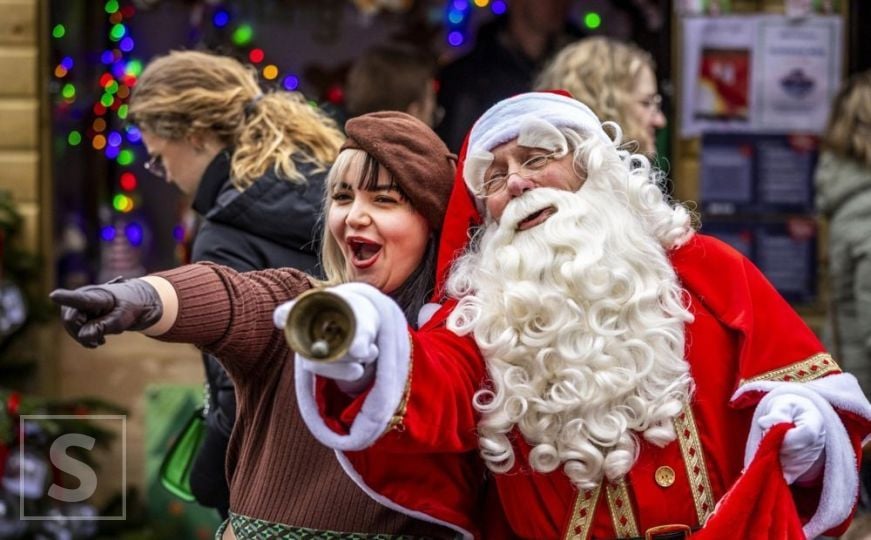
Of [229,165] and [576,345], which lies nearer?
[576,345]

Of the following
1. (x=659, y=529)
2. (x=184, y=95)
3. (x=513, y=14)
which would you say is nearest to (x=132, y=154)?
(x=513, y=14)

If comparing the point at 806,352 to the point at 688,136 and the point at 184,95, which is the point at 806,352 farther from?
the point at 688,136

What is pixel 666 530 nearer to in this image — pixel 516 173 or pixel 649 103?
pixel 516 173

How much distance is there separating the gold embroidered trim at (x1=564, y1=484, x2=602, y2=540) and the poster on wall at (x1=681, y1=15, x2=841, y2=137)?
11.4ft

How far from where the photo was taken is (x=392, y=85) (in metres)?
4.73

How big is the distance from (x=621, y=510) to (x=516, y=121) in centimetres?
75

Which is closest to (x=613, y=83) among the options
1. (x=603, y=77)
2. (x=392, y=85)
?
(x=603, y=77)

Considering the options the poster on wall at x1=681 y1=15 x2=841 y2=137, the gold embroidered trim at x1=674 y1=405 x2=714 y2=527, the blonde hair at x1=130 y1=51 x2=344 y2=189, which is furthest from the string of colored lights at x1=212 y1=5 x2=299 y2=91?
the gold embroidered trim at x1=674 y1=405 x2=714 y2=527

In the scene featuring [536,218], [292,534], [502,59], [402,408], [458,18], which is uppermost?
[458,18]

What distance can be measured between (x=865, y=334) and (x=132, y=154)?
3295mm

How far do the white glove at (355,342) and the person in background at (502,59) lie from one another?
346 centimetres

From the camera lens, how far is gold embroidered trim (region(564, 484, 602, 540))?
261 centimetres

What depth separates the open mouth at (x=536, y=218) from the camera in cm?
267

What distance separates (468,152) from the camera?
2.80 m
